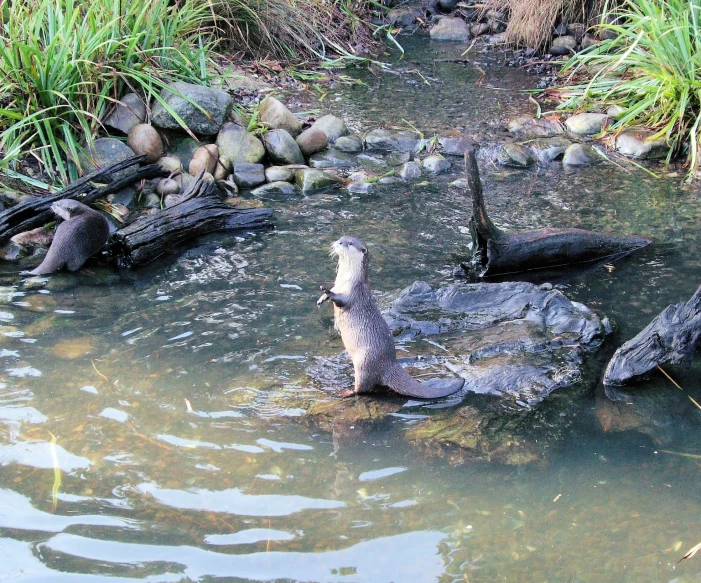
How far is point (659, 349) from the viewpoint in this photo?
11.4 ft

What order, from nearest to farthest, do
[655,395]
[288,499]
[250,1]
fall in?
[288,499] < [655,395] < [250,1]

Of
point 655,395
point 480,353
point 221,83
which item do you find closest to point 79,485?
point 480,353

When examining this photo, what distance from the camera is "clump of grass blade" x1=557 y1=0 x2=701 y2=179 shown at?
20.7 feet

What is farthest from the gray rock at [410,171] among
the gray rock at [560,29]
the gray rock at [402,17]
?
the gray rock at [402,17]

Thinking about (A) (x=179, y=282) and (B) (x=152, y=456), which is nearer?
(B) (x=152, y=456)

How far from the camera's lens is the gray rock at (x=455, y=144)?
6555 mm

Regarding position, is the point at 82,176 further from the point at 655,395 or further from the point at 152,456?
the point at 655,395

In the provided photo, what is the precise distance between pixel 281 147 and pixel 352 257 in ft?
9.11

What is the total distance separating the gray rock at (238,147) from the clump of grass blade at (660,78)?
321 centimetres

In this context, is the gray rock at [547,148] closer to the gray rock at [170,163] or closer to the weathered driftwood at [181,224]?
the weathered driftwood at [181,224]

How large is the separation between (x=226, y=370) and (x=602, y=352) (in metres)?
1.89

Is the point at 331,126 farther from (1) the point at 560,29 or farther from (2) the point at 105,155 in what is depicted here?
(1) the point at 560,29

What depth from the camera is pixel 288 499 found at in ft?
8.77

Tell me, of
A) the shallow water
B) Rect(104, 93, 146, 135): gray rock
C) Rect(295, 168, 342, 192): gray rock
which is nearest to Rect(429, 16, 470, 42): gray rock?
Rect(295, 168, 342, 192): gray rock
